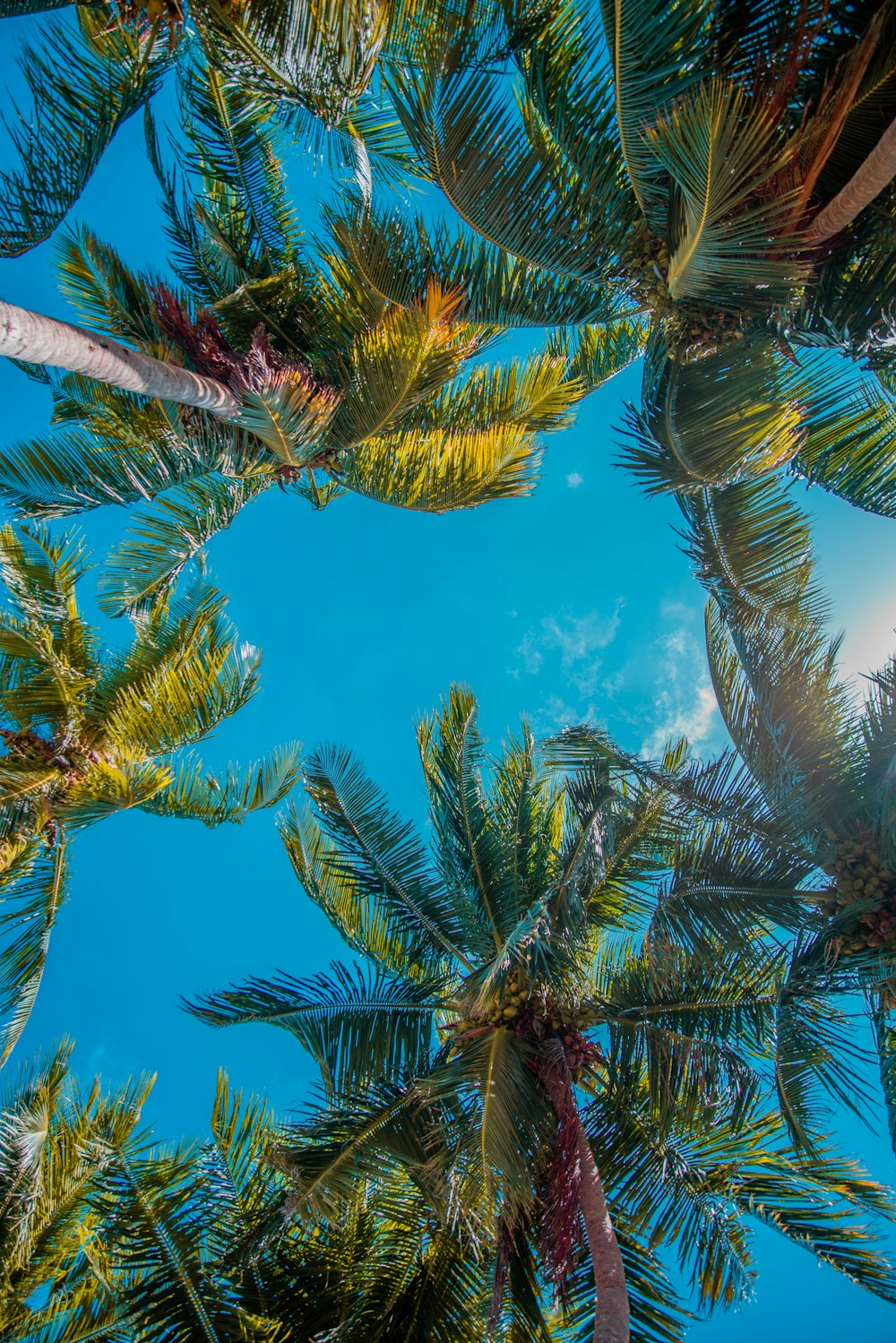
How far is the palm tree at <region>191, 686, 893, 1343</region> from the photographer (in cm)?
550

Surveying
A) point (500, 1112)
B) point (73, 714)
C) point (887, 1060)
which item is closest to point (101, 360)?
point (73, 714)

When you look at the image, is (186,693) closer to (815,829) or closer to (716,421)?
(716,421)

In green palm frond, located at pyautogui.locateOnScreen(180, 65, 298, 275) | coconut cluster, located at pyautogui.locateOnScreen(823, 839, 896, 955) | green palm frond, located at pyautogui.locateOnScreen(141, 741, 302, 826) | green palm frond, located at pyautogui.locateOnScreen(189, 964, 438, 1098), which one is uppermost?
green palm frond, located at pyautogui.locateOnScreen(180, 65, 298, 275)

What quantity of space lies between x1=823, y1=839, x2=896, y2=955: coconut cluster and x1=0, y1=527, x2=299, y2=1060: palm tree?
5.36m

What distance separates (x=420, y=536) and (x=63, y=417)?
806 centimetres

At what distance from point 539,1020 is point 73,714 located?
523 cm

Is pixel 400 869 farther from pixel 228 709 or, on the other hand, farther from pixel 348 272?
pixel 348 272

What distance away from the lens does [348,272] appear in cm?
655

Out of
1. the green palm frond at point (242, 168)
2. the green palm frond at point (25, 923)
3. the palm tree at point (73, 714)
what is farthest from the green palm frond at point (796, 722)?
the green palm frond at point (25, 923)

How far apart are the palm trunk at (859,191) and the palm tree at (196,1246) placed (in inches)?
264

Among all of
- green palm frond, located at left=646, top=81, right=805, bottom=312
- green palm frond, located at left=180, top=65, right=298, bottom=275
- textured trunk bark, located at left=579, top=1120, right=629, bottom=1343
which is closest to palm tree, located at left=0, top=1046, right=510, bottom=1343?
textured trunk bark, located at left=579, top=1120, right=629, bottom=1343

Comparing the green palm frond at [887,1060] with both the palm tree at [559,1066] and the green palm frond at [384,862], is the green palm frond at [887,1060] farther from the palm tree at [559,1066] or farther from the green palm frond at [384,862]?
the green palm frond at [384,862]

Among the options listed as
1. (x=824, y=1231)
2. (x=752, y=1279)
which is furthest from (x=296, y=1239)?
(x=824, y=1231)

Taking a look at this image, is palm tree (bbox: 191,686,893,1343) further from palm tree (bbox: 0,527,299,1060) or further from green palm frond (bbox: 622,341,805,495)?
green palm frond (bbox: 622,341,805,495)
